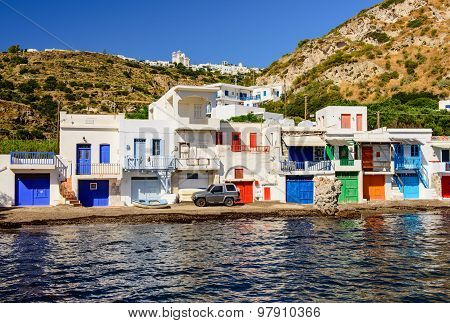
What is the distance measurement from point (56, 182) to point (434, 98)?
71977 mm

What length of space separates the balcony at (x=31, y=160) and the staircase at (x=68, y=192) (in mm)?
1804

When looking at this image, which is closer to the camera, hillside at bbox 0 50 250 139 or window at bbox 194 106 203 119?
window at bbox 194 106 203 119

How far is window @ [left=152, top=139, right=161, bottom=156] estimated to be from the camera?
138 feet

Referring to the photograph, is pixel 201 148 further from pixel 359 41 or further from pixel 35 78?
pixel 359 41

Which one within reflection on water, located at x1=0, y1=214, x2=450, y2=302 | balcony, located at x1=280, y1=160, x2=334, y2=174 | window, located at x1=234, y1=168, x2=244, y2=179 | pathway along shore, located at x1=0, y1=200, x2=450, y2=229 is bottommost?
reflection on water, located at x1=0, y1=214, x2=450, y2=302

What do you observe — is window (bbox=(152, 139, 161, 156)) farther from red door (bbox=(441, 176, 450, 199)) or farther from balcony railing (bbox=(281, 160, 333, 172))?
red door (bbox=(441, 176, 450, 199))

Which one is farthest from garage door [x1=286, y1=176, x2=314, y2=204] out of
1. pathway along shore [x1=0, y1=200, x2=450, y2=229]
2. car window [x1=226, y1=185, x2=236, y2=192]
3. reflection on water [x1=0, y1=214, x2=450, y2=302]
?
reflection on water [x1=0, y1=214, x2=450, y2=302]

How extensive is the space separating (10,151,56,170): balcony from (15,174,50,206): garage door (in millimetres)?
1212

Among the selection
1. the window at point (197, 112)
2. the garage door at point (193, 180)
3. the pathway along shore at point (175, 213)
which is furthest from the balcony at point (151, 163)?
the window at point (197, 112)

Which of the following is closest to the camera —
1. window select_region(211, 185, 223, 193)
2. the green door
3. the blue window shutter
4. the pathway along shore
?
the pathway along shore

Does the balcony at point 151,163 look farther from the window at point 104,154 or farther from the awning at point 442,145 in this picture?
the awning at point 442,145

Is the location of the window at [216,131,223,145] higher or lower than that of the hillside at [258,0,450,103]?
lower

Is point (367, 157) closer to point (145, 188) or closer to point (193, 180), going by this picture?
point (193, 180)
